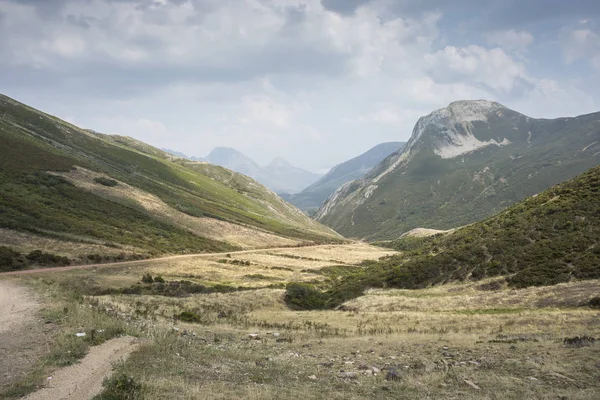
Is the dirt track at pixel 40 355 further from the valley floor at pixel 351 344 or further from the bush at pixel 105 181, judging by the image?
the bush at pixel 105 181

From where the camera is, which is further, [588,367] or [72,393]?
[588,367]

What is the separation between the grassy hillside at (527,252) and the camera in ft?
115

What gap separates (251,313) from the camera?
3519 centimetres

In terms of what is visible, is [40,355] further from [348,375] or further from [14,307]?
[348,375]

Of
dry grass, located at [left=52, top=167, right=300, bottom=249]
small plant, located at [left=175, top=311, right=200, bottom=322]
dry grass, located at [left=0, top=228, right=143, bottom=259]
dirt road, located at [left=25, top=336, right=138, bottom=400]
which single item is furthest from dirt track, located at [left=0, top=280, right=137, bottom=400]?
dry grass, located at [left=52, top=167, right=300, bottom=249]

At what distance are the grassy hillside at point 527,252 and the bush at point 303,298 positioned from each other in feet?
0.41

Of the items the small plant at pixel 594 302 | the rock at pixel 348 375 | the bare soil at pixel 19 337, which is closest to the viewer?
the bare soil at pixel 19 337

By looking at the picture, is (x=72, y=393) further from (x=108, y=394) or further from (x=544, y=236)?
(x=544, y=236)

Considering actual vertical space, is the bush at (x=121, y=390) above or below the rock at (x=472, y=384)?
below

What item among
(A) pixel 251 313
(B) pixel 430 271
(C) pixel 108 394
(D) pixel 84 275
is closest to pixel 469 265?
(B) pixel 430 271

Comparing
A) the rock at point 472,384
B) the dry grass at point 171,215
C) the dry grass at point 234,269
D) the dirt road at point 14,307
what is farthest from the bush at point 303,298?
the dry grass at point 171,215

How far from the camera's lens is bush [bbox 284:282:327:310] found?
4209cm

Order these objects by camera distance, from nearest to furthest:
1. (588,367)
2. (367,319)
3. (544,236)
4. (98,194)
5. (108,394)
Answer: (108,394)
(588,367)
(367,319)
(544,236)
(98,194)

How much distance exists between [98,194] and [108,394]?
324ft
